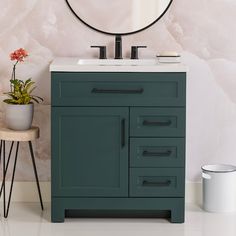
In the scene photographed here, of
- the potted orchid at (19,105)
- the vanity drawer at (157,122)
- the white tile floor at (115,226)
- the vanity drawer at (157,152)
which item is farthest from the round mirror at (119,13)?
the white tile floor at (115,226)

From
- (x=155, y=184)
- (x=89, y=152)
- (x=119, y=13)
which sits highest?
(x=119, y=13)

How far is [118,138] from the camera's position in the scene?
4.24 m

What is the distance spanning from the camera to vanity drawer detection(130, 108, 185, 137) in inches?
166

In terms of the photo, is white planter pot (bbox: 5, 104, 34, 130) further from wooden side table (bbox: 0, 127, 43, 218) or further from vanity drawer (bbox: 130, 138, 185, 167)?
vanity drawer (bbox: 130, 138, 185, 167)

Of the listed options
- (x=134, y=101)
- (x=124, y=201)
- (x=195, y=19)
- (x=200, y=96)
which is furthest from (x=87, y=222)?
(x=195, y=19)

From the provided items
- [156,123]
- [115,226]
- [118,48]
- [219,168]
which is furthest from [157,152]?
[118,48]

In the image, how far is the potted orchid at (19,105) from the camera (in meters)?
4.37

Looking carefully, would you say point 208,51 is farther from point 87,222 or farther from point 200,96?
point 87,222

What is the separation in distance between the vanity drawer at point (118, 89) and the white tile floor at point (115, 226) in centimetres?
66

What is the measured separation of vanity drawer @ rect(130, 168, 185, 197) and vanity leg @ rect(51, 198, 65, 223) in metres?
0.40

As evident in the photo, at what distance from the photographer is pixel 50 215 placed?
4465 millimetres

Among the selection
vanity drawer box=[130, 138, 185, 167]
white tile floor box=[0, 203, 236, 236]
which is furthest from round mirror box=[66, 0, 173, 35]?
white tile floor box=[0, 203, 236, 236]

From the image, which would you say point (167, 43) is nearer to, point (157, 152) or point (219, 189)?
point (157, 152)

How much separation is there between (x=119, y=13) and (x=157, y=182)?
104 cm
